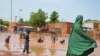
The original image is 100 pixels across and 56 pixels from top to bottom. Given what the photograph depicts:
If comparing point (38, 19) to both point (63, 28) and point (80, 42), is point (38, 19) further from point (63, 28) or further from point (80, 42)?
point (80, 42)

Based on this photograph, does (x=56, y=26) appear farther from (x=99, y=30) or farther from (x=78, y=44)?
(x=78, y=44)

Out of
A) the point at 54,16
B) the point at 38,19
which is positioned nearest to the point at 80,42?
the point at 38,19

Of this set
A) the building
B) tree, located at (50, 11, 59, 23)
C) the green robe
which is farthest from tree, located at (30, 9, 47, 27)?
the green robe

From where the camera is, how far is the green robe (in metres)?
9.29

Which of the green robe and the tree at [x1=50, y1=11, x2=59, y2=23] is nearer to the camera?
the green robe

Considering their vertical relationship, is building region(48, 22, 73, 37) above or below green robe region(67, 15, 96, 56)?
below

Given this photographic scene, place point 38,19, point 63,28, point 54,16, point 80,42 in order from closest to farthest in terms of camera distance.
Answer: point 80,42
point 63,28
point 38,19
point 54,16

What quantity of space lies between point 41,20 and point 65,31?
2467 cm

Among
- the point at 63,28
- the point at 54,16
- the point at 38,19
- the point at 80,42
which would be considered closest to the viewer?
the point at 80,42

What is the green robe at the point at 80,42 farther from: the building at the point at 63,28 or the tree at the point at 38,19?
the tree at the point at 38,19

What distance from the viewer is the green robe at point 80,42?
30.5 ft

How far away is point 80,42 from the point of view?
30.6 feet

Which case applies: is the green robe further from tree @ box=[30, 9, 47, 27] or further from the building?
tree @ box=[30, 9, 47, 27]

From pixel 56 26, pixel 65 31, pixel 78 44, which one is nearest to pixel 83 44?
pixel 78 44
